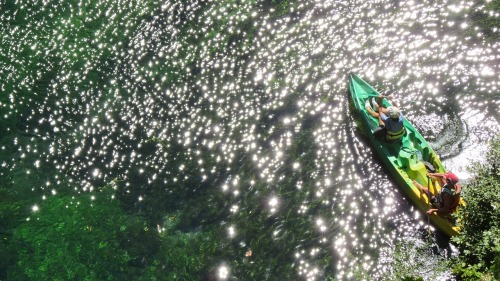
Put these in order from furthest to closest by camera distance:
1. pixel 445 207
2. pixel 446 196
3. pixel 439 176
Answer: pixel 439 176
pixel 445 207
pixel 446 196

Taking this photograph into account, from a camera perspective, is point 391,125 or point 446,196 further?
point 391,125

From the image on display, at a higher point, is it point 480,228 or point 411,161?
point 411,161

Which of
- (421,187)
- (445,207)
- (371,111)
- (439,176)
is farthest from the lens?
(371,111)

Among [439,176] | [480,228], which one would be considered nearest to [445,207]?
[439,176]

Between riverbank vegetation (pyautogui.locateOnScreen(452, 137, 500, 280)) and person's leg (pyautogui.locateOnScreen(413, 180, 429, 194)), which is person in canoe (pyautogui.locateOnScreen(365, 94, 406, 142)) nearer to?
person's leg (pyautogui.locateOnScreen(413, 180, 429, 194))

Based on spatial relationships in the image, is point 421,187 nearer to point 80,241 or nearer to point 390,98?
point 390,98

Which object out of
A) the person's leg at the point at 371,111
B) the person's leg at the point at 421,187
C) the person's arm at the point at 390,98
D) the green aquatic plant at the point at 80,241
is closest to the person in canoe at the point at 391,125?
the person's leg at the point at 371,111

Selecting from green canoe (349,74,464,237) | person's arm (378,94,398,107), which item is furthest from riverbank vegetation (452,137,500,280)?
person's arm (378,94,398,107)
